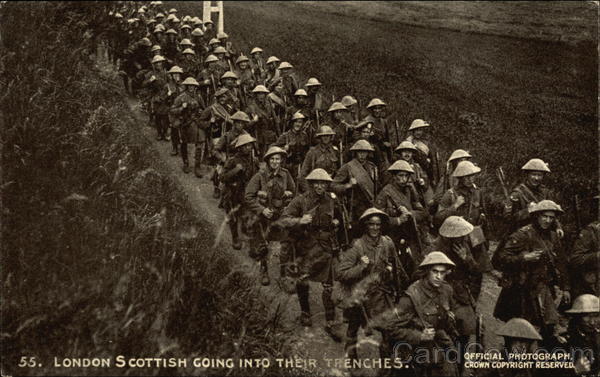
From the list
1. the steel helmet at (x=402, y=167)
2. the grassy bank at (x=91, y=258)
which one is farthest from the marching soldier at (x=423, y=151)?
the grassy bank at (x=91, y=258)

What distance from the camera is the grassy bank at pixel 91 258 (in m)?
4.43

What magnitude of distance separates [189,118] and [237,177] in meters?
3.05

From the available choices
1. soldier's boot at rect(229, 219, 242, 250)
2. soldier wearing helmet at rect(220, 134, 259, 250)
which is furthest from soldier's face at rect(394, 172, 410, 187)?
soldier's boot at rect(229, 219, 242, 250)

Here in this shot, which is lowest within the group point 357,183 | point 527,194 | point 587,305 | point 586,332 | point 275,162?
point 586,332

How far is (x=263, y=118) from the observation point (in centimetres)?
1039

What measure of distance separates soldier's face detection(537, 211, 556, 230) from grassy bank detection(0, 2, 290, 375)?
125 inches

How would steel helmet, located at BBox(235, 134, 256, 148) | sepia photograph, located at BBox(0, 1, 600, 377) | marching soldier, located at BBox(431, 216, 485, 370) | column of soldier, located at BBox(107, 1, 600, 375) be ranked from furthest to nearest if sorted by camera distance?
steel helmet, located at BBox(235, 134, 256, 148) < marching soldier, located at BBox(431, 216, 485, 370) < column of soldier, located at BBox(107, 1, 600, 375) < sepia photograph, located at BBox(0, 1, 600, 377)

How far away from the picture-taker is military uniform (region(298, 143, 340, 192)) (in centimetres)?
821

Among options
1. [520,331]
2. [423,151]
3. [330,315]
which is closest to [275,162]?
[330,315]

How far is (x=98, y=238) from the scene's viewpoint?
17.5 feet

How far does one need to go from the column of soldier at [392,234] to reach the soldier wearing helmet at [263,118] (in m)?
0.02

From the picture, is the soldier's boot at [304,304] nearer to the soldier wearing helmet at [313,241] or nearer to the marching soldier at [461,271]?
the soldier wearing helmet at [313,241]

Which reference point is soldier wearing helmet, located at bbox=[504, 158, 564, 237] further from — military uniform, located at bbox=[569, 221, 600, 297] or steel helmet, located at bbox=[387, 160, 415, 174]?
steel helmet, located at bbox=[387, 160, 415, 174]

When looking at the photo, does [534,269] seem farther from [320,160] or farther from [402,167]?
[320,160]
